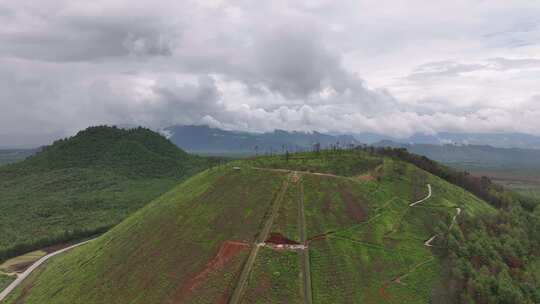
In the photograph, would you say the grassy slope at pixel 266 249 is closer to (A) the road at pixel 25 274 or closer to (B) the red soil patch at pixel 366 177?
(B) the red soil patch at pixel 366 177

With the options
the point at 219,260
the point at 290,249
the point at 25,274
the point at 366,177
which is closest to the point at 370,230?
the point at 290,249

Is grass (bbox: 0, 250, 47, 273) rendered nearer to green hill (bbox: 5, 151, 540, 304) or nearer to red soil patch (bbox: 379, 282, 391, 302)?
green hill (bbox: 5, 151, 540, 304)

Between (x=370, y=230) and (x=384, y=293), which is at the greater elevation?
(x=370, y=230)

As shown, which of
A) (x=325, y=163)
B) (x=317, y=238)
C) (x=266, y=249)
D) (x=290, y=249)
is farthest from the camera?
(x=325, y=163)

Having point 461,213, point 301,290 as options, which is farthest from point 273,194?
point 461,213

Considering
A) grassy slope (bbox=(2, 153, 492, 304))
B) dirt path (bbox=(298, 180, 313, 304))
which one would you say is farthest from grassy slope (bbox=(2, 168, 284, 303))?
dirt path (bbox=(298, 180, 313, 304))

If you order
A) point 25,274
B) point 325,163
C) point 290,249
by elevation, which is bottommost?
point 25,274

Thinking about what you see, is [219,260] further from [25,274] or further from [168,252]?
[25,274]
